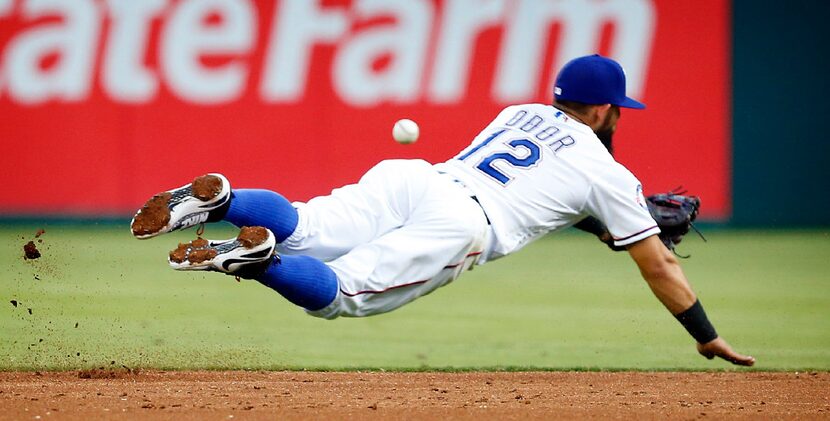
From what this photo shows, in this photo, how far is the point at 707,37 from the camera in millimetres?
13461

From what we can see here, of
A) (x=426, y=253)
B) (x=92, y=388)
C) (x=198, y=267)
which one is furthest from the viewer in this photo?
(x=92, y=388)

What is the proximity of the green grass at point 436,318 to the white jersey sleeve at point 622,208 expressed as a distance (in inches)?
81.0

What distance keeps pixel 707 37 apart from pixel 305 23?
14.0 feet

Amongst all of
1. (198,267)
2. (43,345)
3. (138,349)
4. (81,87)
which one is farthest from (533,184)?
(81,87)

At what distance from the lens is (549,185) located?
17.5 feet

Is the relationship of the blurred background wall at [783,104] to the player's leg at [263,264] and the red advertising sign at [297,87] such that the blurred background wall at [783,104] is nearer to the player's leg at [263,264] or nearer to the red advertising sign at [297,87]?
the red advertising sign at [297,87]

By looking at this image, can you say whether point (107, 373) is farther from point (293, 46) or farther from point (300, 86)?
point (293, 46)

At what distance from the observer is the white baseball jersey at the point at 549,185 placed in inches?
208

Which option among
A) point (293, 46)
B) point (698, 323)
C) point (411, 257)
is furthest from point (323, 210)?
point (293, 46)

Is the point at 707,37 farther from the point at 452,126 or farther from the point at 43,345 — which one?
the point at 43,345

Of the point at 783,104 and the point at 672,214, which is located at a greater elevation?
the point at 672,214

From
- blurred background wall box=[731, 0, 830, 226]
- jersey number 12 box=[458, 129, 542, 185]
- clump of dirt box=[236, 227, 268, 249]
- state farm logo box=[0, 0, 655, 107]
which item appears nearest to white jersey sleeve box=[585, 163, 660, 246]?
jersey number 12 box=[458, 129, 542, 185]

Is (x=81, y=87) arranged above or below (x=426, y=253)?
below

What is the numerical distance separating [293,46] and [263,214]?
8487mm
